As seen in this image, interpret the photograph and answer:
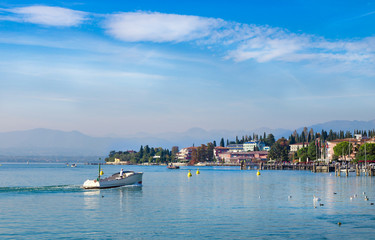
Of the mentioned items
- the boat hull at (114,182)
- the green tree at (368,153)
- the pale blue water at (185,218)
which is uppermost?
the green tree at (368,153)

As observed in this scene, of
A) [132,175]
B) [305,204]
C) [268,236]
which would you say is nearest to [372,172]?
[132,175]

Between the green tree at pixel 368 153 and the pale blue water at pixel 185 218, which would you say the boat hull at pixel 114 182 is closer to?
the pale blue water at pixel 185 218

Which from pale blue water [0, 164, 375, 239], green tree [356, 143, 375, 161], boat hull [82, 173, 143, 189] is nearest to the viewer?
pale blue water [0, 164, 375, 239]

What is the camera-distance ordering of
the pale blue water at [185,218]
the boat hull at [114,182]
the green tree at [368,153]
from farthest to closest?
the green tree at [368,153] < the boat hull at [114,182] < the pale blue water at [185,218]

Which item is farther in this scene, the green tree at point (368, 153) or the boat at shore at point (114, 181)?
the green tree at point (368, 153)

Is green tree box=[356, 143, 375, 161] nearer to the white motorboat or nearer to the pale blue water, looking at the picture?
the white motorboat

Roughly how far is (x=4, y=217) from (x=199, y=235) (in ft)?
67.3

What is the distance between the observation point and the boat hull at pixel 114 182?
76.4m

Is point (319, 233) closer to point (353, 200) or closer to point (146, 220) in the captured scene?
point (146, 220)

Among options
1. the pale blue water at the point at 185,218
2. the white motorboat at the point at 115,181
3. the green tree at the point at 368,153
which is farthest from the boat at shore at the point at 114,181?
the green tree at the point at 368,153

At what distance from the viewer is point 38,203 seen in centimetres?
5653

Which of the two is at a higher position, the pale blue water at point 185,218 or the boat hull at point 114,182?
the boat hull at point 114,182

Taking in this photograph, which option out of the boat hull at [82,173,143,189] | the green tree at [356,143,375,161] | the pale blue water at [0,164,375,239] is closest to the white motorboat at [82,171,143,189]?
the boat hull at [82,173,143,189]

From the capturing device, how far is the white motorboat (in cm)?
7644
